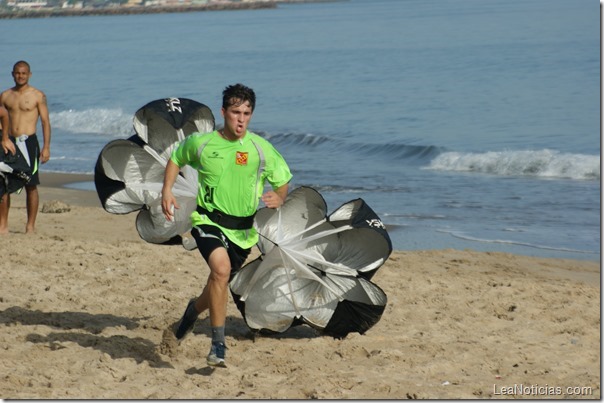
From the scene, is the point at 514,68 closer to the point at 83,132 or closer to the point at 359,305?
the point at 83,132

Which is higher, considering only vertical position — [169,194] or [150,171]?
[169,194]

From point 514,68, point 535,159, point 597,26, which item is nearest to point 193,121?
point 535,159

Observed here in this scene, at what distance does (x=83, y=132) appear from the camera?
29.0 meters

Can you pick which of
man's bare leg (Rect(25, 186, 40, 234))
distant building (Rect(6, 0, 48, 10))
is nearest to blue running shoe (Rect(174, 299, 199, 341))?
man's bare leg (Rect(25, 186, 40, 234))

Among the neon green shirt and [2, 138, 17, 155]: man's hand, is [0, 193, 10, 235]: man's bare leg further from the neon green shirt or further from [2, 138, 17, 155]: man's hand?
the neon green shirt

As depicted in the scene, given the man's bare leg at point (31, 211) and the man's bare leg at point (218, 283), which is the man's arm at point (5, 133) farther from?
the man's bare leg at point (218, 283)

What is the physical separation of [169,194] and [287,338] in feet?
5.89

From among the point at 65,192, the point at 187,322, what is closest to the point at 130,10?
the point at 65,192

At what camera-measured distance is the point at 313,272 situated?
773 centimetres

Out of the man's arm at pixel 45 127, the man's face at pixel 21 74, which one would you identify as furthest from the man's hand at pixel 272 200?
the man's face at pixel 21 74

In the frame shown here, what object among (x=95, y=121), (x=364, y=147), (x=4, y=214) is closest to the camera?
(x=4, y=214)

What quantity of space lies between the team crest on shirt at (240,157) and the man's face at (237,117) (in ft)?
0.37

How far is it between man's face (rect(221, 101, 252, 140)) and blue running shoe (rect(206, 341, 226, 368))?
4.39 ft

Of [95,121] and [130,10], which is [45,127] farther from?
[130,10]
